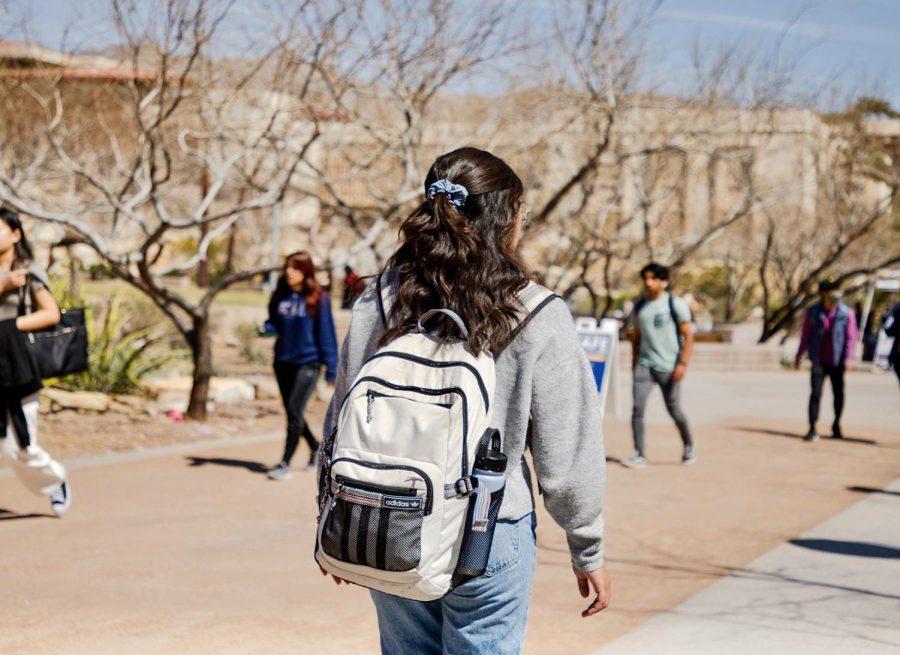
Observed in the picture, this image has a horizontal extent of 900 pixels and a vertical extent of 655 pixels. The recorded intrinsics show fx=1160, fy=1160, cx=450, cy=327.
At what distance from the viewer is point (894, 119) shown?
1030 inches

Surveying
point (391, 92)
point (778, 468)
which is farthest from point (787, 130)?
point (778, 468)

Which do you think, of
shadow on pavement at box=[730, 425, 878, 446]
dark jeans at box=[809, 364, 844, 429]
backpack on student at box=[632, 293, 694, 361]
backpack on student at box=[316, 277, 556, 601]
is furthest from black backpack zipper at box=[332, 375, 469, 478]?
shadow on pavement at box=[730, 425, 878, 446]

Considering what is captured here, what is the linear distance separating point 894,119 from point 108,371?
2016 centimetres

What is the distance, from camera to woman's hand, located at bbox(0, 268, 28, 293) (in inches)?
245

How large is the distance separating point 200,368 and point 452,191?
29.5 feet

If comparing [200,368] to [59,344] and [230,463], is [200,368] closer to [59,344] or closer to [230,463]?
[230,463]

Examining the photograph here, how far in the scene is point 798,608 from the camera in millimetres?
5328

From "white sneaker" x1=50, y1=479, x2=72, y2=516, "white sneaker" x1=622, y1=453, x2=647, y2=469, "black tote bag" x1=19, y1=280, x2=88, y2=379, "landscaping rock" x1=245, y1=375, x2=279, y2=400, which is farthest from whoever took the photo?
"landscaping rock" x1=245, y1=375, x2=279, y2=400

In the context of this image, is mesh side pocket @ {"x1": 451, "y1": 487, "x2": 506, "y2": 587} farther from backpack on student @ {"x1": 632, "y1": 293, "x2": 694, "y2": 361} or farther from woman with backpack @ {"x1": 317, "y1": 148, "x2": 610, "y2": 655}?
backpack on student @ {"x1": 632, "y1": 293, "x2": 694, "y2": 361}

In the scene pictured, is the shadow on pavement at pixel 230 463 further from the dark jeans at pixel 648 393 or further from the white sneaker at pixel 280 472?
the dark jeans at pixel 648 393

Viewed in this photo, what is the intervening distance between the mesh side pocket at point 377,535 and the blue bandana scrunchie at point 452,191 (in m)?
0.65

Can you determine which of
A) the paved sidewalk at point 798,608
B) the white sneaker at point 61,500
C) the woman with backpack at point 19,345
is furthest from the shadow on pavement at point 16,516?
the paved sidewalk at point 798,608

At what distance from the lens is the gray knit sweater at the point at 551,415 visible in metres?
2.43

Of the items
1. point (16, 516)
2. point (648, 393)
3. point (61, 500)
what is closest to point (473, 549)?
point (61, 500)
